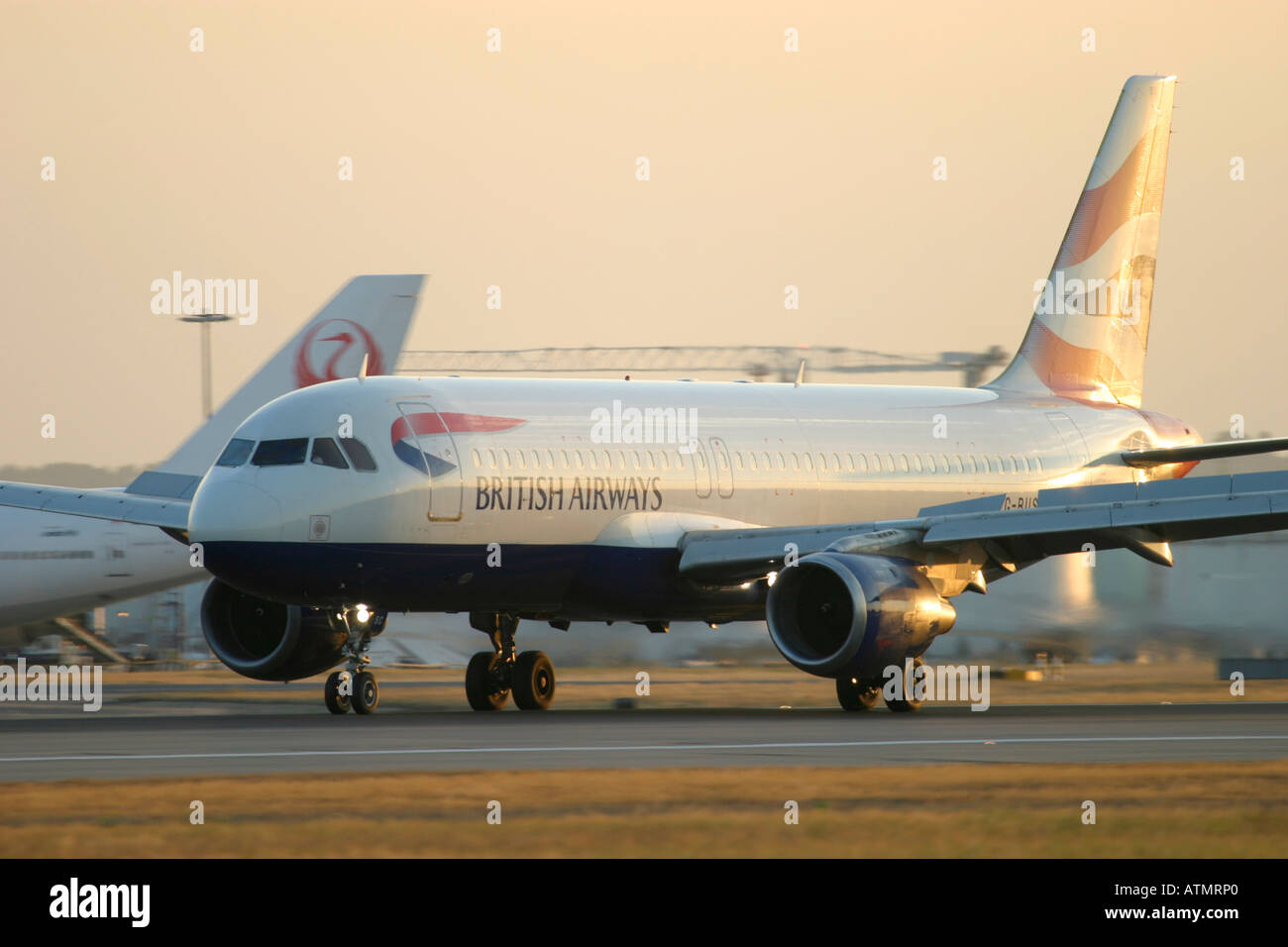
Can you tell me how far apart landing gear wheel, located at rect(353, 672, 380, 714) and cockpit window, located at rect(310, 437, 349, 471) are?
9.08ft

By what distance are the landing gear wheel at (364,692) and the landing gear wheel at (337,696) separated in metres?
0.17

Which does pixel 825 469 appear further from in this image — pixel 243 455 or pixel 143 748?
pixel 143 748

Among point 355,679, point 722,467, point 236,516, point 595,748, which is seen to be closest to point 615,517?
point 722,467

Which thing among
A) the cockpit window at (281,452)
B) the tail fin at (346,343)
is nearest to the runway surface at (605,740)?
the cockpit window at (281,452)

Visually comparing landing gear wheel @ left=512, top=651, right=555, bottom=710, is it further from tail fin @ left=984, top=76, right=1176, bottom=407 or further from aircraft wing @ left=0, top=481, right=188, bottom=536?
tail fin @ left=984, top=76, right=1176, bottom=407

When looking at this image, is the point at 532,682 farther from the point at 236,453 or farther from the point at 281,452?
Result: the point at 236,453

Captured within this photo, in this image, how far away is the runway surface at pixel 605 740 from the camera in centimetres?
1850

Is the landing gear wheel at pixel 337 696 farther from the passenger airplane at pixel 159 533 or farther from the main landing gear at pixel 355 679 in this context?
the passenger airplane at pixel 159 533

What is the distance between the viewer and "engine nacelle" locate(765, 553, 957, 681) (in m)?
25.1

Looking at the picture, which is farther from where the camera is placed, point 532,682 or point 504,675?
point 504,675

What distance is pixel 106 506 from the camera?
1160 inches

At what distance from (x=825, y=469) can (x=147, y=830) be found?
18.7m

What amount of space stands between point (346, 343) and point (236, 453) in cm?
1333

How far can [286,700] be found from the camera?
3319 centimetres
